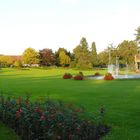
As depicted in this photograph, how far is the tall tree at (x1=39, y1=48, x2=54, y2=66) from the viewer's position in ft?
352

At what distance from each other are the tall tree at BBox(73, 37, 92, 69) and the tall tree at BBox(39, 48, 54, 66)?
781cm

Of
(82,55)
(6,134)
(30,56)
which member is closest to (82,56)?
(82,55)

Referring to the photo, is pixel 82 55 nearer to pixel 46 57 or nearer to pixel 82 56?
pixel 82 56

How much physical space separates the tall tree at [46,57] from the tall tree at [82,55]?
7808mm

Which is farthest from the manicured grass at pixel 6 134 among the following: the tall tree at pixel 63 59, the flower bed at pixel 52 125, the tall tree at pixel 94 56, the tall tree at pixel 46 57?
the tall tree at pixel 46 57

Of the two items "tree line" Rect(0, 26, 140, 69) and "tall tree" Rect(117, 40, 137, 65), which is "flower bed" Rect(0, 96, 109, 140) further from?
"tall tree" Rect(117, 40, 137, 65)

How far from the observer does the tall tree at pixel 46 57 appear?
107375 millimetres

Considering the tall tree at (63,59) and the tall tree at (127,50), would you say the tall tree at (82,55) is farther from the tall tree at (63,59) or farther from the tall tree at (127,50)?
the tall tree at (127,50)

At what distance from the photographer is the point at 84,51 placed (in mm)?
107375

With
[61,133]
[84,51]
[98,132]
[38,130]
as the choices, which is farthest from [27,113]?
[84,51]

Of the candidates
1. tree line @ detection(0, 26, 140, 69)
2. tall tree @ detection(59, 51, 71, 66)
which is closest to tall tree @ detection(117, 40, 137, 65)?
tree line @ detection(0, 26, 140, 69)

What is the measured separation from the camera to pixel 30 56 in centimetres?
10662

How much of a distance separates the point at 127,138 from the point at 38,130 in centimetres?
228

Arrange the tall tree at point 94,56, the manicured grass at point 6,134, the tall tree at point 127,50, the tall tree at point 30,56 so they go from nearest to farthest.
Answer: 1. the manicured grass at point 6,134
2. the tall tree at point 127,50
3. the tall tree at point 94,56
4. the tall tree at point 30,56
